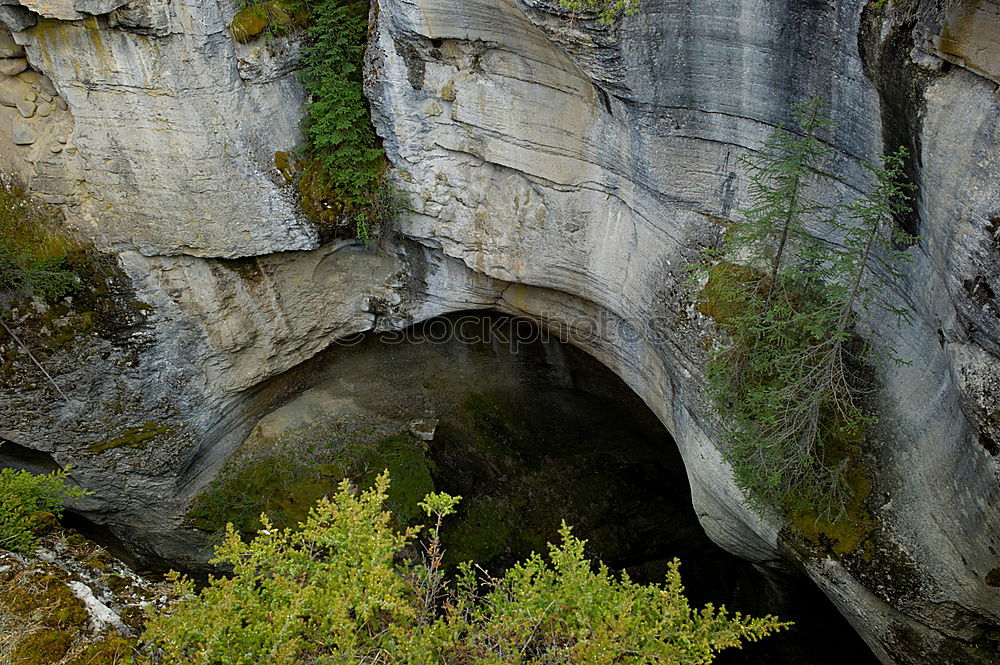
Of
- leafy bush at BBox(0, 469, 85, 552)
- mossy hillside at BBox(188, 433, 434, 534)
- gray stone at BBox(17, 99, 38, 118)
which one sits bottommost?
mossy hillside at BBox(188, 433, 434, 534)

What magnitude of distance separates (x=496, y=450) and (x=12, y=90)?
31.1ft

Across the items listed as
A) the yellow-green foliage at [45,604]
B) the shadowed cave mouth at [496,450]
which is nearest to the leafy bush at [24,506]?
the yellow-green foliage at [45,604]

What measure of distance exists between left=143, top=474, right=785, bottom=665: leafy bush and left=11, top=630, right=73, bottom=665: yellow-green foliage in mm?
623

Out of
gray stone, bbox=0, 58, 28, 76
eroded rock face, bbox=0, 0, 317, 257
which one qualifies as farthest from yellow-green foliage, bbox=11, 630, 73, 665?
gray stone, bbox=0, 58, 28, 76

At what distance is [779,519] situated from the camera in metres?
6.98

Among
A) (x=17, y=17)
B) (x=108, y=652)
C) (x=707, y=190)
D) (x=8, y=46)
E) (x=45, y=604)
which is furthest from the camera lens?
(x=8, y=46)

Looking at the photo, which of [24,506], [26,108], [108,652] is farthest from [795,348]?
[26,108]

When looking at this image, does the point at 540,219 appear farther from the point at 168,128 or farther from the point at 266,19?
the point at 168,128

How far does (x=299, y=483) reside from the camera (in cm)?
1136

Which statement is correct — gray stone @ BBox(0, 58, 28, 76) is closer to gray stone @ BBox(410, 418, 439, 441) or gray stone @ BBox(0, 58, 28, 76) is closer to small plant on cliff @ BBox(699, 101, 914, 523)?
gray stone @ BBox(410, 418, 439, 441)

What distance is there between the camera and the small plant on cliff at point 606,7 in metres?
6.52

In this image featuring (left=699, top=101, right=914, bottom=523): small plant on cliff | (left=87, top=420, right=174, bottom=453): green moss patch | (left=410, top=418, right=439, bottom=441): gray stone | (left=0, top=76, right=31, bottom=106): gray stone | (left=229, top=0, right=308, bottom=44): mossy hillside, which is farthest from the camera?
(left=410, top=418, right=439, bottom=441): gray stone

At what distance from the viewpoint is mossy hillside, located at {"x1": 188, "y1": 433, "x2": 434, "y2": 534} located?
11094 millimetres

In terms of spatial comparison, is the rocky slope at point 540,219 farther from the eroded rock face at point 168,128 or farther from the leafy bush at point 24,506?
the leafy bush at point 24,506
